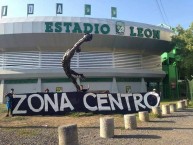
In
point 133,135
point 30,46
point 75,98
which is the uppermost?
point 30,46

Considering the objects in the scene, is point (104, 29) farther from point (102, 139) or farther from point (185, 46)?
point (102, 139)

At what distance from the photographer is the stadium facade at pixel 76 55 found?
129 feet

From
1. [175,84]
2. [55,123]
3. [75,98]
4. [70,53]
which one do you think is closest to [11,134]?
[55,123]

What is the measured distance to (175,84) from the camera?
48.6 metres

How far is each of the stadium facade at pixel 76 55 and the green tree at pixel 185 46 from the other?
2213 millimetres

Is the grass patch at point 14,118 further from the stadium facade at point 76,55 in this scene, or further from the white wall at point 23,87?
the white wall at point 23,87

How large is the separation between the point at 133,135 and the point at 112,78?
32.1 m

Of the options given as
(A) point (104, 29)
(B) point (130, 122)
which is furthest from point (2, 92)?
(B) point (130, 122)

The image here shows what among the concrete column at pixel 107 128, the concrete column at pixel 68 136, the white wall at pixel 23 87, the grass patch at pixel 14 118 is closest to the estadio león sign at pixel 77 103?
the grass patch at pixel 14 118

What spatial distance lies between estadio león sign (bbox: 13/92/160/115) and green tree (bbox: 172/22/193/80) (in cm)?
2275

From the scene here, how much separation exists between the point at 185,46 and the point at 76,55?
14360 millimetres

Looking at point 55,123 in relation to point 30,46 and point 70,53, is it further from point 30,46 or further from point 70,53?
point 30,46

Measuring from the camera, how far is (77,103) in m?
18.9

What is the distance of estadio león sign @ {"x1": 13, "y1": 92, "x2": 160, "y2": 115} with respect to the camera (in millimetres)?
18484
